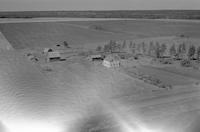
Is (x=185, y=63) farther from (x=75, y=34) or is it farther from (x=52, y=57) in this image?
(x=75, y=34)

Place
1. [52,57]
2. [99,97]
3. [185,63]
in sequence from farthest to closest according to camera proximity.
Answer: [52,57] < [185,63] < [99,97]

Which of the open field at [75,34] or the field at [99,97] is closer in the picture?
the field at [99,97]

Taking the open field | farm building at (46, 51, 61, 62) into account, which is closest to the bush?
farm building at (46, 51, 61, 62)

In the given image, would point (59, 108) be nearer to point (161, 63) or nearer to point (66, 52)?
point (161, 63)

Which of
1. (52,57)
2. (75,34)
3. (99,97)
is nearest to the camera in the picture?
(99,97)

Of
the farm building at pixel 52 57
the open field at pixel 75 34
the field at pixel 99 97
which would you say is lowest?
the field at pixel 99 97

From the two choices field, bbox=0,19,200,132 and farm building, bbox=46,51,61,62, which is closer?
field, bbox=0,19,200,132

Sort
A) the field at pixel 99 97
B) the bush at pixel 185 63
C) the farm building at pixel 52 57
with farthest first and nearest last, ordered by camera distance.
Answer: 1. the farm building at pixel 52 57
2. the bush at pixel 185 63
3. the field at pixel 99 97

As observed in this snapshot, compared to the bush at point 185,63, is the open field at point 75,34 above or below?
above

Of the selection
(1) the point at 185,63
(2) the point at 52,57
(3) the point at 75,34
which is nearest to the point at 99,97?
(2) the point at 52,57

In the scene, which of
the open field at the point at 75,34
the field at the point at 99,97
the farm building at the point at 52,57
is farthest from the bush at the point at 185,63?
the open field at the point at 75,34

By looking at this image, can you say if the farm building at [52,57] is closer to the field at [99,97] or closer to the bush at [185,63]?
the field at [99,97]

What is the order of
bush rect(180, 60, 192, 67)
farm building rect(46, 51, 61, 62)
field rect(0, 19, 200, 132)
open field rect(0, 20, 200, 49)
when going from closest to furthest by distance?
1. field rect(0, 19, 200, 132)
2. bush rect(180, 60, 192, 67)
3. farm building rect(46, 51, 61, 62)
4. open field rect(0, 20, 200, 49)

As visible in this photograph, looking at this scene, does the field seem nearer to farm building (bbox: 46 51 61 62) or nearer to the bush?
the bush
